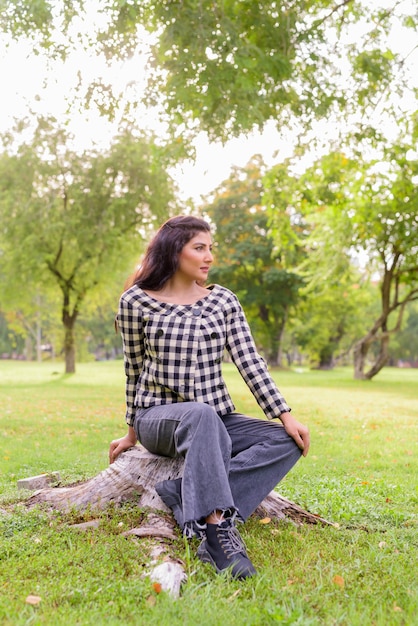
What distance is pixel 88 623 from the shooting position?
2.76 m

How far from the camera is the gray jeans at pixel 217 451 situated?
3.53m

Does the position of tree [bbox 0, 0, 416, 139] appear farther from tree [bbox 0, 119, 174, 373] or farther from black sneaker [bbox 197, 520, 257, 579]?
tree [bbox 0, 119, 174, 373]

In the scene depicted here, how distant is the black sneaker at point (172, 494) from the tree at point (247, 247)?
32802mm

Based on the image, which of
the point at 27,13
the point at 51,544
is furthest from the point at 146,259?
the point at 27,13

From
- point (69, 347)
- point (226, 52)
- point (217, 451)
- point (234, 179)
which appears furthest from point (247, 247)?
point (217, 451)

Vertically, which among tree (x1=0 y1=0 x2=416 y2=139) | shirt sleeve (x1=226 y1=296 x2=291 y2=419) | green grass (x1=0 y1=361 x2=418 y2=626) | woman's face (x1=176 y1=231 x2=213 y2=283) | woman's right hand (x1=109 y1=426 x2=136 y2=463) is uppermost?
tree (x1=0 y1=0 x2=416 y2=139)

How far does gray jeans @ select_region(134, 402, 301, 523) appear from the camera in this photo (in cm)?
353

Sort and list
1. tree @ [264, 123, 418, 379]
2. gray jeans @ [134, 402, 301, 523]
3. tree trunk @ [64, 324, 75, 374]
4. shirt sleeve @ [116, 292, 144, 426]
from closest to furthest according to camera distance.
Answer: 1. gray jeans @ [134, 402, 301, 523]
2. shirt sleeve @ [116, 292, 144, 426]
3. tree @ [264, 123, 418, 379]
4. tree trunk @ [64, 324, 75, 374]

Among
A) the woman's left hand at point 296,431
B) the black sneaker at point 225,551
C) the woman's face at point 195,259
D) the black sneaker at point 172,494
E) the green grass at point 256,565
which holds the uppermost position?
the woman's face at point 195,259

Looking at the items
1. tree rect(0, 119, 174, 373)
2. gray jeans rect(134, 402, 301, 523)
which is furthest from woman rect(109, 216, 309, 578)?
tree rect(0, 119, 174, 373)

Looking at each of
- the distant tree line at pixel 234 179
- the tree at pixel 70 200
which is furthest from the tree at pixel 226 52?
the tree at pixel 70 200

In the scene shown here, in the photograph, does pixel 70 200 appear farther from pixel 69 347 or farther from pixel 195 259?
pixel 195 259

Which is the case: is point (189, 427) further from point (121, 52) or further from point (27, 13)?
point (121, 52)

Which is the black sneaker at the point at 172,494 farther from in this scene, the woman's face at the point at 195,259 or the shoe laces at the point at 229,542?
the woman's face at the point at 195,259
